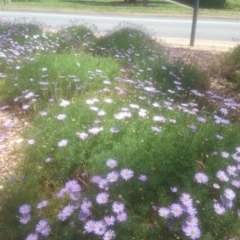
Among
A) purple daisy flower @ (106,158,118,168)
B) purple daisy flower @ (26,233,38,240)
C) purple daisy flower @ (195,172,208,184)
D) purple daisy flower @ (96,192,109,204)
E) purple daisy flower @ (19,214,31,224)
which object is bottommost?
purple daisy flower @ (26,233,38,240)

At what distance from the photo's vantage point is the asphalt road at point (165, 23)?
492 inches

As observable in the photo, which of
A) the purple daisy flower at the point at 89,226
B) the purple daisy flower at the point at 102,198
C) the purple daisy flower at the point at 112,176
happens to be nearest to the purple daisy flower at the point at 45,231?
the purple daisy flower at the point at 89,226

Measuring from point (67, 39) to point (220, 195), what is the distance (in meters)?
5.98

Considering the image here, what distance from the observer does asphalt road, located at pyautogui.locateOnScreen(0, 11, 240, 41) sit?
41.0 feet

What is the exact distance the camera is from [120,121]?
11.7 feet

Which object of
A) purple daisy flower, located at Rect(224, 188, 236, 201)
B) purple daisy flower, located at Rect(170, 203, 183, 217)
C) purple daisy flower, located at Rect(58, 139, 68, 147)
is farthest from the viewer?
purple daisy flower, located at Rect(58, 139, 68, 147)

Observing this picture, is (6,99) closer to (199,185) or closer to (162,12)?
(199,185)

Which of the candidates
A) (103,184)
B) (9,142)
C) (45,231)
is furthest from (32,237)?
(9,142)

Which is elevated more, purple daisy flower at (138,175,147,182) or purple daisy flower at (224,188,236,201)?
purple daisy flower at (138,175,147,182)

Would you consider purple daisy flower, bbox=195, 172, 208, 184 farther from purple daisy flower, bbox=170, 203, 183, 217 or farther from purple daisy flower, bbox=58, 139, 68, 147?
purple daisy flower, bbox=58, 139, 68, 147

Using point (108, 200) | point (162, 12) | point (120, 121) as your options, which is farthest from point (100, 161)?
point (162, 12)

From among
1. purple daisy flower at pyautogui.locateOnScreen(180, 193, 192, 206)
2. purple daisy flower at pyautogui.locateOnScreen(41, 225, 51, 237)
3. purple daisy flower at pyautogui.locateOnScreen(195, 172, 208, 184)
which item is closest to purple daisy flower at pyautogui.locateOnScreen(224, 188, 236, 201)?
purple daisy flower at pyautogui.locateOnScreen(195, 172, 208, 184)

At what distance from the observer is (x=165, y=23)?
14.9 metres

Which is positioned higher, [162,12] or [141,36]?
[141,36]
